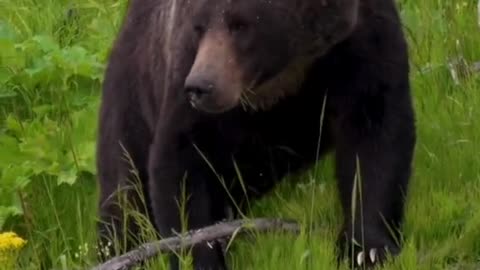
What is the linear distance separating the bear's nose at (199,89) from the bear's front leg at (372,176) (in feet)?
2.07

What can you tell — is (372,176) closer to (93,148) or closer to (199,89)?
(199,89)

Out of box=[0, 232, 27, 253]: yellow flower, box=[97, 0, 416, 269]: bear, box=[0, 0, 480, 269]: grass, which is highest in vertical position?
box=[97, 0, 416, 269]: bear

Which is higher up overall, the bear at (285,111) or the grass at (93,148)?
the bear at (285,111)

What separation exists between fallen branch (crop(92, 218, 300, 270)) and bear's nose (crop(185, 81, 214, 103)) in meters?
0.49

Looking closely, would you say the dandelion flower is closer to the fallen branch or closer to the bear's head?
the fallen branch

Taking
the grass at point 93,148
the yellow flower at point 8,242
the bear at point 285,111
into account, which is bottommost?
the grass at point 93,148

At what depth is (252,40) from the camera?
4.32m

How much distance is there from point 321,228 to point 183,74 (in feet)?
2.31

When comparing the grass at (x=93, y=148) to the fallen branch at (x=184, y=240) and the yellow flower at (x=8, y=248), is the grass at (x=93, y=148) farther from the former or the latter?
the yellow flower at (x=8, y=248)

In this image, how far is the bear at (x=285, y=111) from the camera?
4340mm

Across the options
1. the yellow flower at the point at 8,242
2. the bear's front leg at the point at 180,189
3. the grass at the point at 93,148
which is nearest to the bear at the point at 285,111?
the bear's front leg at the point at 180,189

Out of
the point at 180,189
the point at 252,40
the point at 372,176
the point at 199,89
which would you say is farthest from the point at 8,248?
the point at 372,176

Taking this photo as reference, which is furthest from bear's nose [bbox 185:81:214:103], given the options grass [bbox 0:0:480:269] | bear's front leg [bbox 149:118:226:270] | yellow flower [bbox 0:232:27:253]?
yellow flower [bbox 0:232:27:253]

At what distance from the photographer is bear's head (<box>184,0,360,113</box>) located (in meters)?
4.24
